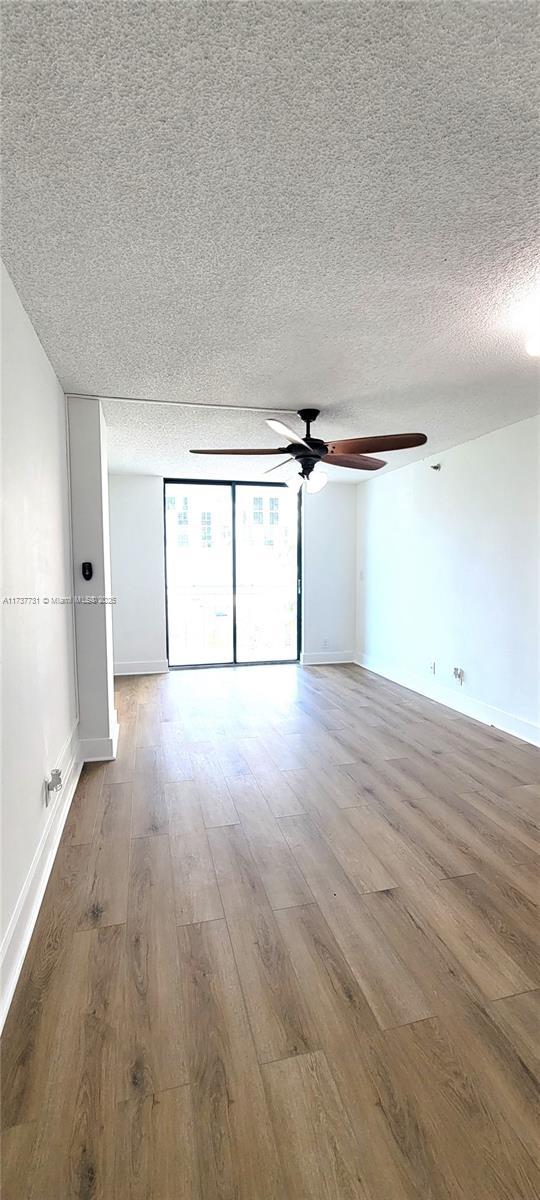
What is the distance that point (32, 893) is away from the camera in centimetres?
180

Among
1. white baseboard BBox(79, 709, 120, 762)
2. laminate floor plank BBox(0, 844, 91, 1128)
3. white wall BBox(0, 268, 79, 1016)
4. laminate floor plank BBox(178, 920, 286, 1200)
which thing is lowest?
laminate floor plank BBox(178, 920, 286, 1200)

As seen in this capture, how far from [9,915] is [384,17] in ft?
8.20

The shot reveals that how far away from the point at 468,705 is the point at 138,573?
3.97 m

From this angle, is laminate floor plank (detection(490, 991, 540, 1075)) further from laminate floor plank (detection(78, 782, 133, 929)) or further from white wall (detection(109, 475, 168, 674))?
white wall (detection(109, 475, 168, 674))

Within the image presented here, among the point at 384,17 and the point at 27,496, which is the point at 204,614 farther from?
the point at 384,17

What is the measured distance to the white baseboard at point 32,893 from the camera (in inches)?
57.9

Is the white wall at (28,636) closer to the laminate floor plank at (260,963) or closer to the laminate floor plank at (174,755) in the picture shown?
the laminate floor plank at (174,755)

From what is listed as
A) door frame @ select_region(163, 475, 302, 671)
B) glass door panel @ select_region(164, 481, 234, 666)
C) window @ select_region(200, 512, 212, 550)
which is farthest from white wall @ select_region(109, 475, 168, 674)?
window @ select_region(200, 512, 212, 550)

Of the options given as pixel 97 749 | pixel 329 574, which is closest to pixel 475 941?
pixel 97 749

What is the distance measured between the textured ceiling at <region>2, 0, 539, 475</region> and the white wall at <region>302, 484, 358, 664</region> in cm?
382

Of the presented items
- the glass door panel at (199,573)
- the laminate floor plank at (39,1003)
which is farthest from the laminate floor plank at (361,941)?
the glass door panel at (199,573)

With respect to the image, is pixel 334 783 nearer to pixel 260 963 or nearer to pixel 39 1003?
pixel 260 963

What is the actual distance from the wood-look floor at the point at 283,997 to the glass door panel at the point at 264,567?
12.3 ft

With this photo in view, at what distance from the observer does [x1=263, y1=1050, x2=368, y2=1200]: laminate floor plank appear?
40.8 inches
